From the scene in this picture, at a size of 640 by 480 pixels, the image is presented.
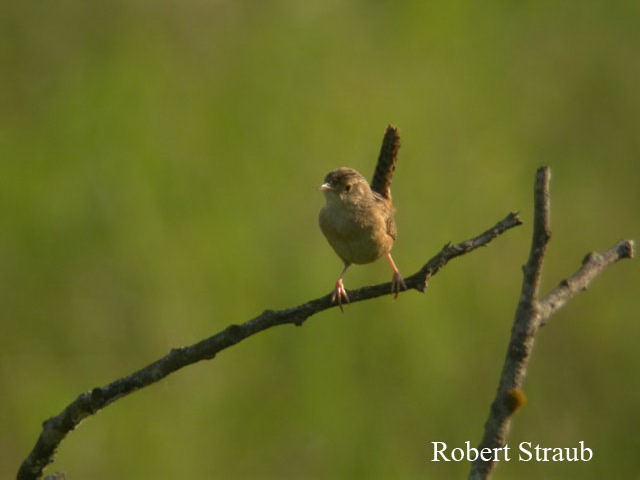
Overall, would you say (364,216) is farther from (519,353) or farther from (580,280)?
(519,353)

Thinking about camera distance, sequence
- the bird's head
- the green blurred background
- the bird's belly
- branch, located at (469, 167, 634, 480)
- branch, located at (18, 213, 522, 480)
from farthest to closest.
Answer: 1. the green blurred background
2. the bird's head
3. the bird's belly
4. branch, located at (18, 213, 522, 480)
5. branch, located at (469, 167, 634, 480)

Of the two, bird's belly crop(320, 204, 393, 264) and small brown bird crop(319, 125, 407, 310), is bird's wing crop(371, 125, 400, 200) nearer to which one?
small brown bird crop(319, 125, 407, 310)

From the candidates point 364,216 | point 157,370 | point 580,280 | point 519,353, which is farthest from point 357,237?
point 519,353

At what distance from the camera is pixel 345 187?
3.72 metres

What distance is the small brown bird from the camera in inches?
134

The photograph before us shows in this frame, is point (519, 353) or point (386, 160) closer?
point (519, 353)

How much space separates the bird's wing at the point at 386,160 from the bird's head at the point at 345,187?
6 cm

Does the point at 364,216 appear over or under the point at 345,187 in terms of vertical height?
under

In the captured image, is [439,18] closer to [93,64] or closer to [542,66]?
[542,66]

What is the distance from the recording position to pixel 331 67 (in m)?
6.29

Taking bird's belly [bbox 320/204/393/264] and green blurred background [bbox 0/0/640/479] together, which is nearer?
bird's belly [bbox 320/204/393/264]

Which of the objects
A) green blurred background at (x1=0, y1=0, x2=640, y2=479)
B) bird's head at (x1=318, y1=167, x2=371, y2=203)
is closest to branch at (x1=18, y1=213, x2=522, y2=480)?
bird's head at (x1=318, y1=167, x2=371, y2=203)

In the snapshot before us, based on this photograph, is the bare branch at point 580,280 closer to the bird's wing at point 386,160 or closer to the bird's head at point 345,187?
the bird's wing at point 386,160

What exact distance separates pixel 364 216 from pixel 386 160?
201 millimetres
